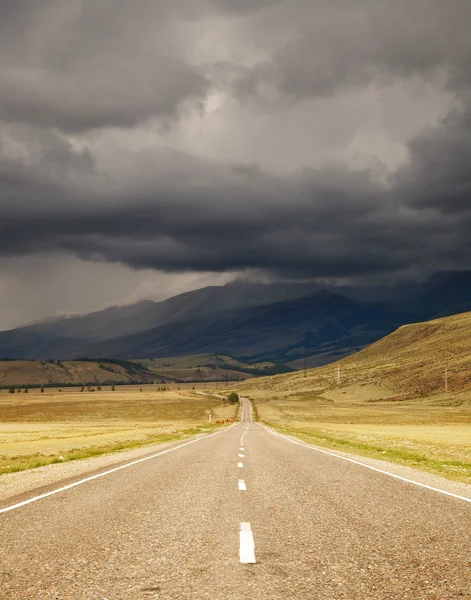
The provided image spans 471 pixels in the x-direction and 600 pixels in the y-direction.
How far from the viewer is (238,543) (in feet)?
30.3

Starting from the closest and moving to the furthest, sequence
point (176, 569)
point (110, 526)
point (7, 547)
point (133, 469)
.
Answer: point (176, 569)
point (7, 547)
point (110, 526)
point (133, 469)

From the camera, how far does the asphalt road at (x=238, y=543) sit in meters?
6.99

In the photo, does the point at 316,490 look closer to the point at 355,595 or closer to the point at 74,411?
the point at 355,595

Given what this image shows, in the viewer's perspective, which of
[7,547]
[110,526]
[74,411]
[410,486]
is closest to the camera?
[7,547]

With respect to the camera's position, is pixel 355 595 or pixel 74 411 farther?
pixel 74 411

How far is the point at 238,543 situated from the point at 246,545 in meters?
0.21

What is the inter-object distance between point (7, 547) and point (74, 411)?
6005 inches

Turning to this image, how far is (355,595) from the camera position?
6.67m

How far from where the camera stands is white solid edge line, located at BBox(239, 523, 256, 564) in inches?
324

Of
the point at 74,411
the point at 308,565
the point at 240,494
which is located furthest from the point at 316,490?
the point at 74,411

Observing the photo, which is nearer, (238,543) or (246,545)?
(246,545)

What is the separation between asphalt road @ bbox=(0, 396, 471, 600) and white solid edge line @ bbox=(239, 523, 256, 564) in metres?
0.02

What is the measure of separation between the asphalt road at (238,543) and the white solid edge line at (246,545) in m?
0.02

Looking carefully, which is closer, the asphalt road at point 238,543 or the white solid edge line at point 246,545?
the asphalt road at point 238,543
